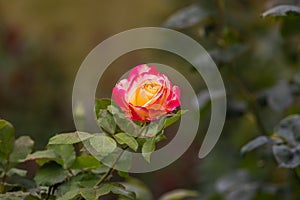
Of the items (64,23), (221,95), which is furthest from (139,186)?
(64,23)

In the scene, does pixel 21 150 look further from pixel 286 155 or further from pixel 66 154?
pixel 286 155

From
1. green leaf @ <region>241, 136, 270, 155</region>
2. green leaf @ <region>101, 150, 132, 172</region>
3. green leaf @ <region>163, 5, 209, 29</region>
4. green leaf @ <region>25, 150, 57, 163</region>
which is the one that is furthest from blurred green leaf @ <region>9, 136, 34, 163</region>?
green leaf @ <region>163, 5, 209, 29</region>

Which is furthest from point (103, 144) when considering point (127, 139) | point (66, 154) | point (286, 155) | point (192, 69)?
point (192, 69)

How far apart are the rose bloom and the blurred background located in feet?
1.03

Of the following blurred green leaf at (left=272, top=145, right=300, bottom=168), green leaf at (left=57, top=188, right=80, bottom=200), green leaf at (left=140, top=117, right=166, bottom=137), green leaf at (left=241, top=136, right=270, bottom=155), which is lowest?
green leaf at (left=57, top=188, right=80, bottom=200)

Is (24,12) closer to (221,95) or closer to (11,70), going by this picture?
(11,70)

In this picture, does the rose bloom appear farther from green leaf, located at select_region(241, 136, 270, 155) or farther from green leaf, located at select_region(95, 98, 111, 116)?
green leaf, located at select_region(241, 136, 270, 155)

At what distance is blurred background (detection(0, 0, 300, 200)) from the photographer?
125 cm

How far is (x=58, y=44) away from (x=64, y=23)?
0.30 m

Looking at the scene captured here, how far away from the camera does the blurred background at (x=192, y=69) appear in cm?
125

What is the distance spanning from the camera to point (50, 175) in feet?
2.62

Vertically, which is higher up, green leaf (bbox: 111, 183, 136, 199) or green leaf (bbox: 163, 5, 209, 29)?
green leaf (bbox: 163, 5, 209, 29)

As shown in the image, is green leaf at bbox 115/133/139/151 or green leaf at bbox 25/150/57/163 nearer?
green leaf at bbox 115/133/139/151

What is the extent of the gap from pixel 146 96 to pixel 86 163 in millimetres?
173
